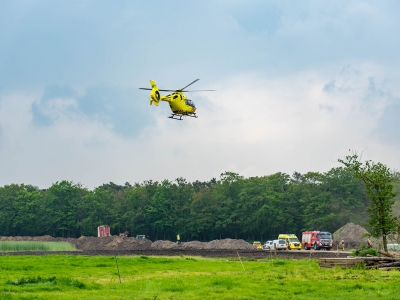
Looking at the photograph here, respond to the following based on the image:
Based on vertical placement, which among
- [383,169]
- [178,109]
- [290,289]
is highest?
[178,109]

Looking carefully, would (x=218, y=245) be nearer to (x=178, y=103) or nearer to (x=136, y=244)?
(x=136, y=244)

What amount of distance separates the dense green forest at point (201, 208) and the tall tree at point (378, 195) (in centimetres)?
7821

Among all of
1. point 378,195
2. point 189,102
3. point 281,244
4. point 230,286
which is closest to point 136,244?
point 281,244

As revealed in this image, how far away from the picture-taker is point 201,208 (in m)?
140

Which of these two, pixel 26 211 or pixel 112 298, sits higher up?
pixel 26 211

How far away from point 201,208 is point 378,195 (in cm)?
10334

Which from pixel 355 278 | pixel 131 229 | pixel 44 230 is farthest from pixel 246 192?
pixel 355 278

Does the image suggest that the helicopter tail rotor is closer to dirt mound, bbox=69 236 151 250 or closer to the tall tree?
the tall tree

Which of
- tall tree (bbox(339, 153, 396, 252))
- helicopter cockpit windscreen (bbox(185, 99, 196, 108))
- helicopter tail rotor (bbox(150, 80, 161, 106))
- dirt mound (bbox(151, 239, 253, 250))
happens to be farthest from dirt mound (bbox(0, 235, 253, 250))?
tall tree (bbox(339, 153, 396, 252))

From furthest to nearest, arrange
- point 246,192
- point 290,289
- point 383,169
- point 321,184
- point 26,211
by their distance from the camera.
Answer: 1. point 26,211
2. point 246,192
3. point 321,184
4. point 383,169
5. point 290,289

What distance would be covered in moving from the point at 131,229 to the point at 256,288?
127051 millimetres

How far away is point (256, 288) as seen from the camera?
2570 centimetres

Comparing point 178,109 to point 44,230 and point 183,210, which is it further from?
point 44,230

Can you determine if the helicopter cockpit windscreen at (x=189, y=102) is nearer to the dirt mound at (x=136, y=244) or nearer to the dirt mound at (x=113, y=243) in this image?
the dirt mound at (x=136, y=244)
